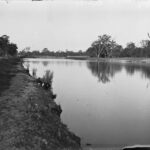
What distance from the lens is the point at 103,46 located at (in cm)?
13238

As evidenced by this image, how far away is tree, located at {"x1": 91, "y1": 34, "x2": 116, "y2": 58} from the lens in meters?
131

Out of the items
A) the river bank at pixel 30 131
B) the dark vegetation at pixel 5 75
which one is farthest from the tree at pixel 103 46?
the river bank at pixel 30 131

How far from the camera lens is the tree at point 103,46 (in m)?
131

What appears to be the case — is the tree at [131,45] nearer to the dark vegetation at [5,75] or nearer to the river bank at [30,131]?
the dark vegetation at [5,75]

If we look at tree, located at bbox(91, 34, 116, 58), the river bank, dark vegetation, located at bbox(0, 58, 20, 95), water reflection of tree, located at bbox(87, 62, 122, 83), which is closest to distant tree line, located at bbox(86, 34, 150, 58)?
tree, located at bbox(91, 34, 116, 58)

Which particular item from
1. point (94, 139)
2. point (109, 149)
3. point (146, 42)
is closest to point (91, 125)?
point (94, 139)

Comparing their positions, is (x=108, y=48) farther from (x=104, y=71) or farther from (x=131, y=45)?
(x=104, y=71)

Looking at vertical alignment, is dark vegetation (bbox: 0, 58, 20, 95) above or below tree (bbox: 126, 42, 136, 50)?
below

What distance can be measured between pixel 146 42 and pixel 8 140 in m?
126

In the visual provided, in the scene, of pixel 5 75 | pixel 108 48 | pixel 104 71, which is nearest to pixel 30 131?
pixel 5 75

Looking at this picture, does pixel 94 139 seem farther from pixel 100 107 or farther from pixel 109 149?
pixel 100 107

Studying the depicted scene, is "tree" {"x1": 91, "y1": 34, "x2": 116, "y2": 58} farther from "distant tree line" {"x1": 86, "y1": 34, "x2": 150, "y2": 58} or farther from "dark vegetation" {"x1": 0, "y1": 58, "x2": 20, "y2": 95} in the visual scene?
"dark vegetation" {"x1": 0, "y1": 58, "x2": 20, "y2": 95}

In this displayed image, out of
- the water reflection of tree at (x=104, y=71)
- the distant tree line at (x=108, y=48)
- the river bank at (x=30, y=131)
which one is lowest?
the water reflection of tree at (x=104, y=71)

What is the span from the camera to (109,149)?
7.29 meters
